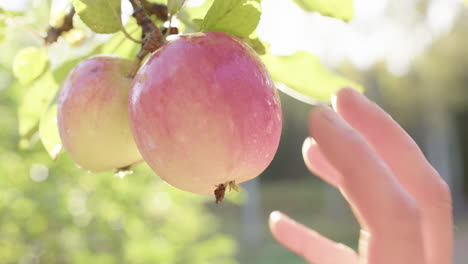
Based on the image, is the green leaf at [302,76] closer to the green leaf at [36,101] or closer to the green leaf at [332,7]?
the green leaf at [332,7]

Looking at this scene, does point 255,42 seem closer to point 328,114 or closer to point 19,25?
point 328,114

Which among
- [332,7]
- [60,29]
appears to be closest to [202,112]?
[332,7]

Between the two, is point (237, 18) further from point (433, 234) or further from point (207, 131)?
point (433, 234)

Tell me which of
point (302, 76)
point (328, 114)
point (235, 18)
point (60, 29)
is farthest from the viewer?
point (60, 29)

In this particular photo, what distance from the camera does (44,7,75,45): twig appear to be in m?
0.74

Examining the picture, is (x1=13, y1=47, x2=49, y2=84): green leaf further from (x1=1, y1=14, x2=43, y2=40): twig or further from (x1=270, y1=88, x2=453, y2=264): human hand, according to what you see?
(x1=270, y1=88, x2=453, y2=264): human hand

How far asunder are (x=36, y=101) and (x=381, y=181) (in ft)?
1.87

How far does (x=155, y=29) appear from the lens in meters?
0.54

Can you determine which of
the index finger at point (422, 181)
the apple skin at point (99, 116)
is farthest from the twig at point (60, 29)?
the index finger at point (422, 181)

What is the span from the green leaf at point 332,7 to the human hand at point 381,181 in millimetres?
130

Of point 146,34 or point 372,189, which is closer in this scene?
point 372,189

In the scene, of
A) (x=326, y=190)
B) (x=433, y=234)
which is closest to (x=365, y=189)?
(x=433, y=234)

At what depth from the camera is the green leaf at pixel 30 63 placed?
79cm

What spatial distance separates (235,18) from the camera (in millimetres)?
509
